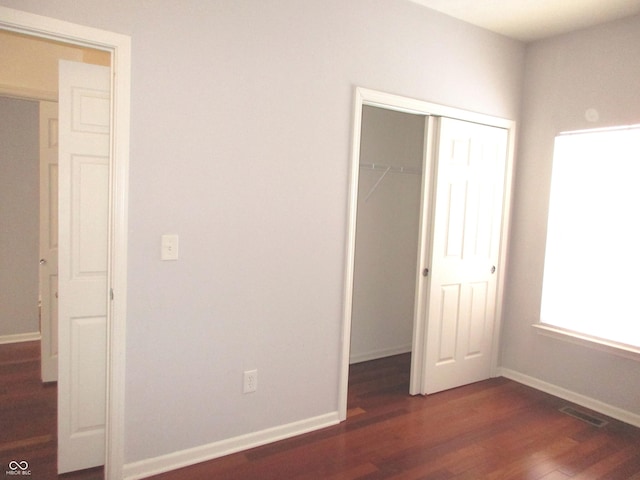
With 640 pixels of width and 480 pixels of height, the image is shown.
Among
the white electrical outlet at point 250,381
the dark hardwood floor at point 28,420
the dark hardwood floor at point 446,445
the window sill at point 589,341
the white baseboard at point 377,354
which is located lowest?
the dark hardwood floor at point 28,420

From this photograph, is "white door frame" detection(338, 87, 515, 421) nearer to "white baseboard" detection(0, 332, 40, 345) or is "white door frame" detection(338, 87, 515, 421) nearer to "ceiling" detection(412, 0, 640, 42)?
"ceiling" detection(412, 0, 640, 42)

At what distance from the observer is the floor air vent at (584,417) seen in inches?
117

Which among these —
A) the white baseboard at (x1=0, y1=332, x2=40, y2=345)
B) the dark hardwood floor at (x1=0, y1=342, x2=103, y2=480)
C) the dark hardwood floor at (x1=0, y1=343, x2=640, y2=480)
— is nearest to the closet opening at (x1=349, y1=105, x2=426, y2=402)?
the dark hardwood floor at (x1=0, y1=343, x2=640, y2=480)

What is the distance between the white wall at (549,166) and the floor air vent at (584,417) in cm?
18

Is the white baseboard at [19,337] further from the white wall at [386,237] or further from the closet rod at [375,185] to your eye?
the closet rod at [375,185]

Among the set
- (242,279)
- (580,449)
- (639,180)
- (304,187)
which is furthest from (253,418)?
(639,180)

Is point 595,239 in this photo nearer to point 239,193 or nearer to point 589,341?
point 589,341

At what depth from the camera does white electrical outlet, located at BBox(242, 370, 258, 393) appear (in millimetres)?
2477

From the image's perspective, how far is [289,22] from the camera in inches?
96.0

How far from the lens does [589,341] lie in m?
3.17

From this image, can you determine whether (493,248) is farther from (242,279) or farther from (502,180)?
(242,279)

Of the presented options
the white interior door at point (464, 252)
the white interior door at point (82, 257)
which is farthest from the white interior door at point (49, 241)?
the white interior door at point (464, 252)

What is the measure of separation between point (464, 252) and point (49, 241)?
3191mm

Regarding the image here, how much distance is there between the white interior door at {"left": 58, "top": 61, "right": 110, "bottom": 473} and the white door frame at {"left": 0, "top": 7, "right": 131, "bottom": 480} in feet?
0.68
